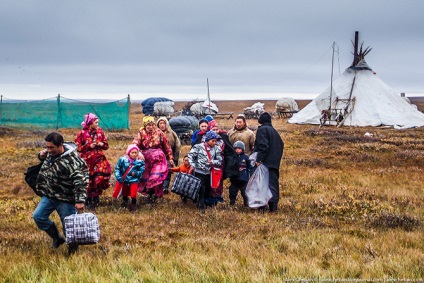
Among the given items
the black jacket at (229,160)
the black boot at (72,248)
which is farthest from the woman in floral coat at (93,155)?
the black boot at (72,248)

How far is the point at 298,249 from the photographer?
5.98m

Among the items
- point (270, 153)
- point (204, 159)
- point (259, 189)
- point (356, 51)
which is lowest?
point (259, 189)

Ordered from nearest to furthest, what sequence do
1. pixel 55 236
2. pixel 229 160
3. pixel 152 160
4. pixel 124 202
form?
1. pixel 55 236
2. pixel 229 160
3. pixel 124 202
4. pixel 152 160

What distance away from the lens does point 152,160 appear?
9.63 m

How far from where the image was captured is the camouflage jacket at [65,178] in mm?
5766

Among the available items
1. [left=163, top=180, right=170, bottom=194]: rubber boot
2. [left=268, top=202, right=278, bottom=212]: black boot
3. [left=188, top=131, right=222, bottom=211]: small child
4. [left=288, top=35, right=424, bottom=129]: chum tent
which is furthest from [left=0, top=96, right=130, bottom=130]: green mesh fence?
[left=268, top=202, right=278, bottom=212]: black boot

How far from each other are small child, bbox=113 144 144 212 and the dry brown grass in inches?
15.9

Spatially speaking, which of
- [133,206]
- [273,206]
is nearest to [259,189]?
[273,206]

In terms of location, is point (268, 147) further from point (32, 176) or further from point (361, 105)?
point (361, 105)

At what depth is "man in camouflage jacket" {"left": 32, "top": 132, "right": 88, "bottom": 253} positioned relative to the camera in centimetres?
574

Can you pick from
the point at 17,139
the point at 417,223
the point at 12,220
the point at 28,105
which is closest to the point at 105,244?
the point at 12,220

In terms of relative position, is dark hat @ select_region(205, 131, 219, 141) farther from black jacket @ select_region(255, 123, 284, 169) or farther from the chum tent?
the chum tent

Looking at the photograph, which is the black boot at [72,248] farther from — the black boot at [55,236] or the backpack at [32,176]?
the backpack at [32,176]

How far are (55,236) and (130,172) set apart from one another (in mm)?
2815
